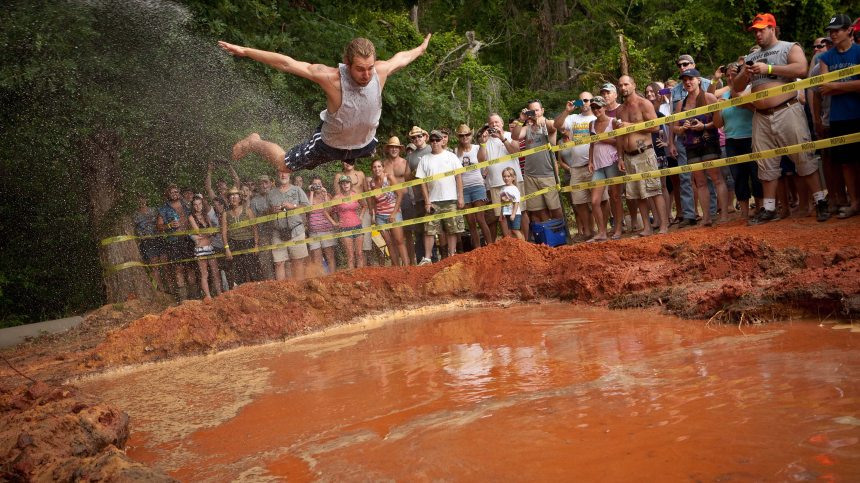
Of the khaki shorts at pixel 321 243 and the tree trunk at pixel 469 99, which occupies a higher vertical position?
the tree trunk at pixel 469 99

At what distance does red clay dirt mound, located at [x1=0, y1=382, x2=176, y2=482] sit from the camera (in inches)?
107

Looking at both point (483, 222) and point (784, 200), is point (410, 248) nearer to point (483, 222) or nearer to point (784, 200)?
point (483, 222)

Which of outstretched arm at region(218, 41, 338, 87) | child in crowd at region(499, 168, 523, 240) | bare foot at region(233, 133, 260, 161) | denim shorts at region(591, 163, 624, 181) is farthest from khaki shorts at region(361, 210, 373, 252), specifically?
outstretched arm at region(218, 41, 338, 87)

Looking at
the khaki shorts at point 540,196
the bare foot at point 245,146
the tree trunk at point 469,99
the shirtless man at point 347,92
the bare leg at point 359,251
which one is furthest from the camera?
the tree trunk at point 469,99

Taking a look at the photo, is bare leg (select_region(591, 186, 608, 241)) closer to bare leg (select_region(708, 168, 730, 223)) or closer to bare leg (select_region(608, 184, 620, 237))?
bare leg (select_region(608, 184, 620, 237))

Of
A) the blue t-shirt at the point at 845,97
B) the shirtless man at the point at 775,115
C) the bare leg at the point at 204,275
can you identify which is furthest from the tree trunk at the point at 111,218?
the blue t-shirt at the point at 845,97

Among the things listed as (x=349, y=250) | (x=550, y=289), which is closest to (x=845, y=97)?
(x=550, y=289)

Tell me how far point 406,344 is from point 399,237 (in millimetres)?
4498

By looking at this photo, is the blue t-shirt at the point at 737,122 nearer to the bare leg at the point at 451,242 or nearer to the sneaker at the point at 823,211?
the sneaker at the point at 823,211

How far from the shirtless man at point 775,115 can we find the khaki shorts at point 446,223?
3.90 m

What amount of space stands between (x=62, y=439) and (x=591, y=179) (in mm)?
7621

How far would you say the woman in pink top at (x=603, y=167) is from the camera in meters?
8.71

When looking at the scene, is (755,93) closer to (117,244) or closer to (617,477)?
(617,477)

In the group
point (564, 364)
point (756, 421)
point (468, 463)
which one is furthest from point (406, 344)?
point (756, 421)
